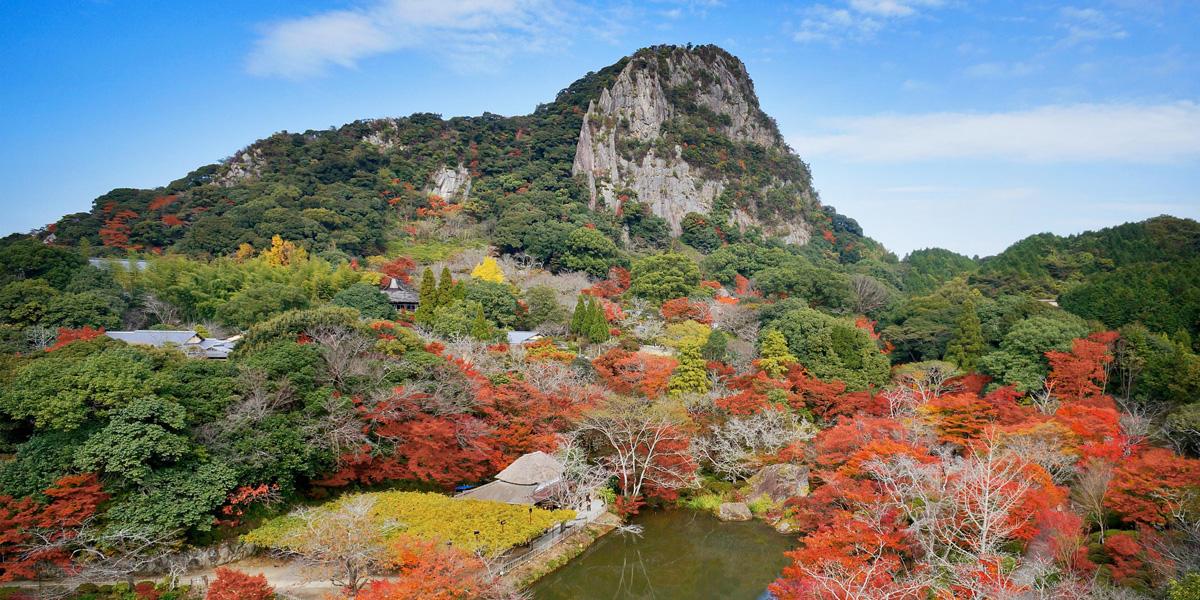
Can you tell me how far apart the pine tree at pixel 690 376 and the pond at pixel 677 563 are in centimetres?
516

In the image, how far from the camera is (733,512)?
18.2 m

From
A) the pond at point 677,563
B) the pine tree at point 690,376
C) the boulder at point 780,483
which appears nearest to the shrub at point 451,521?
the pond at point 677,563

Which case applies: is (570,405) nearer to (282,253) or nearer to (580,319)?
(580,319)

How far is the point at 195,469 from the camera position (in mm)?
13211

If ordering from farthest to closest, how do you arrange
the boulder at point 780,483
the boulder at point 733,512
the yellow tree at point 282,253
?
1. the yellow tree at point 282,253
2. the boulder at point 780,483
3. the boulder at point 733,512

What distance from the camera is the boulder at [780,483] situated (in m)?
18.5

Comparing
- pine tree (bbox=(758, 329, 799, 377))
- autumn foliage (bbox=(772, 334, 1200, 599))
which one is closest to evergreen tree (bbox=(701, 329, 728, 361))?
pine tree (bbox=(758, 329, 799, 377))

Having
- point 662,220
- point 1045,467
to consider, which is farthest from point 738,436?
point 662,220

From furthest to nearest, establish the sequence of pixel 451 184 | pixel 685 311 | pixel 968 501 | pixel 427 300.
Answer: pixel 451 184 < pixel 685 311 < pixel 427 300 < pixel 968 501

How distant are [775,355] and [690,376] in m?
4.96

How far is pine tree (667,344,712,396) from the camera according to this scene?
22.4 m

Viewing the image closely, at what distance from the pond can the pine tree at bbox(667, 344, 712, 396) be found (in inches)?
203

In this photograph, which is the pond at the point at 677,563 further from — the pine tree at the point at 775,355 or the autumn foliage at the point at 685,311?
the autumn foliage at the point at 685,311

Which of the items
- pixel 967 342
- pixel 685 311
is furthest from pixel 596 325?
pixel 967 342
